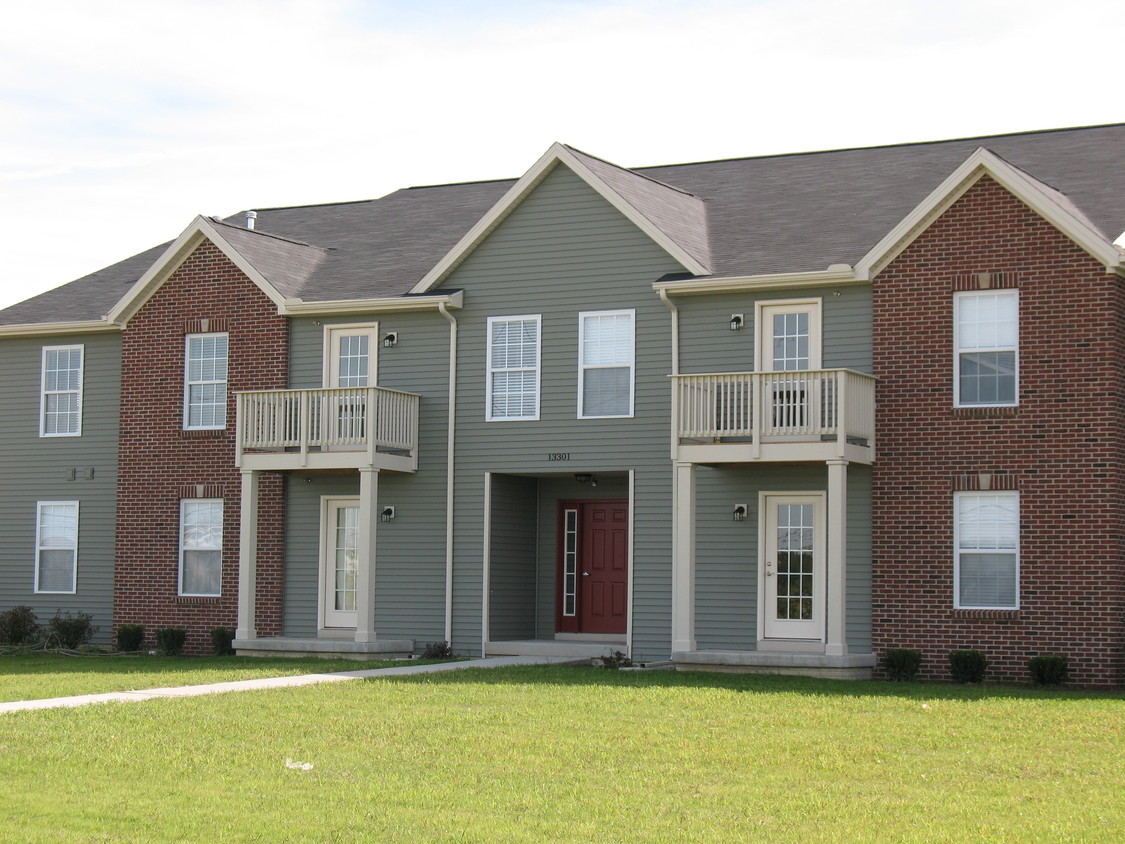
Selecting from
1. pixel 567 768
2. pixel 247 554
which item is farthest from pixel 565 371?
pixel 567 768

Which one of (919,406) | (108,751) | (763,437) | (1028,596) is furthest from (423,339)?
(108,751)

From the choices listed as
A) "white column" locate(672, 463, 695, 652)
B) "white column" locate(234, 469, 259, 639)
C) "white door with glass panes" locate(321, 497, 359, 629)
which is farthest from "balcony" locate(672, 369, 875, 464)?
"white column" locate(234, 469, 259, 639)

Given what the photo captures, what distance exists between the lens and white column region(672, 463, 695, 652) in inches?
869

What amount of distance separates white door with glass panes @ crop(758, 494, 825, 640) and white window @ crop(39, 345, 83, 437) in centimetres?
1348

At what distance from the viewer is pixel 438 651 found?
24.5m

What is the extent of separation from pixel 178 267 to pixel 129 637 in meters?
6.64

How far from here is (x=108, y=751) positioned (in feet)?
42.1

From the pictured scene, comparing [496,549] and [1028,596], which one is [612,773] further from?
[496,549]

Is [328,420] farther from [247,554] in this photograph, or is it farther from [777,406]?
[777,406]

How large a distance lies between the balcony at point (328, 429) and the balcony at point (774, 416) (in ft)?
16.7

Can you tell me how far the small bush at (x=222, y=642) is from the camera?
25.9 metres

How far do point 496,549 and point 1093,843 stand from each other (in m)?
16.0

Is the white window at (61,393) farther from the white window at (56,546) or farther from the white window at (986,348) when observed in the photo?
the white window at (986,348)

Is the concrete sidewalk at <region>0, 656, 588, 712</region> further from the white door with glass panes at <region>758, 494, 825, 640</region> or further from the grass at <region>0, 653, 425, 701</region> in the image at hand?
the white door with glass panes at <region>758, 494, 825, 640</region>
